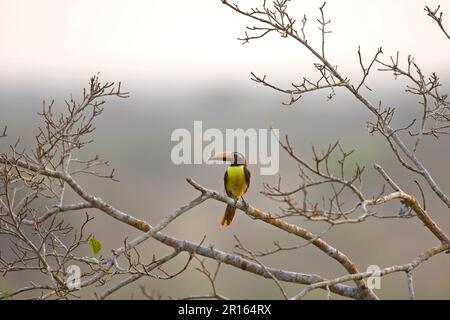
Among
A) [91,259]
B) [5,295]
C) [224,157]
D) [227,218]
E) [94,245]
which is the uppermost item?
[224,157]

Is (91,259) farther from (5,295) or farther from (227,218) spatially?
(227,218)

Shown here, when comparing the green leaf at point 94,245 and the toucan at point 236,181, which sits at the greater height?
the toucan at point 236,181

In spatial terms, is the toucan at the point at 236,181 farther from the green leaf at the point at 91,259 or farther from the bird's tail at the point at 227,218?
the green leaf at the point at 91,259

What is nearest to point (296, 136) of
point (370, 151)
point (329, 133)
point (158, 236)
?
point (329, 133)

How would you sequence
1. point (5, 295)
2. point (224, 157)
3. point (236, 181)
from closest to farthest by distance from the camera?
point (5, 295), point (236, 181), point (224, 157)

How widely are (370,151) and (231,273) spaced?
1096 cm

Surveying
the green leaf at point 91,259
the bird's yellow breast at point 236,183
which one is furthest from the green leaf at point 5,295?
the bird's yellow breast at point 236,183

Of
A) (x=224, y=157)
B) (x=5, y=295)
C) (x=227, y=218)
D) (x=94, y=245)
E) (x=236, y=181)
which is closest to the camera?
(x=5, y=295)

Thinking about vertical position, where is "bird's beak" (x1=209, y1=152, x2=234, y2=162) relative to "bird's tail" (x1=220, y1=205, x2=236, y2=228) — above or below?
above

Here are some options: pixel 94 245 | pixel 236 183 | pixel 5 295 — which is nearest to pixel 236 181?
pixel 236 183

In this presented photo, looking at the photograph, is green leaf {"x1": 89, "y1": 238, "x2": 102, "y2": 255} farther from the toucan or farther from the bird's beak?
the bird's beak

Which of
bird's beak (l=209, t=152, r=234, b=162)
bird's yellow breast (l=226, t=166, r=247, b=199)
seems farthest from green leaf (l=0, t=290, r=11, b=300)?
bird's beak (l=209, t=152, r=234, b=162)
